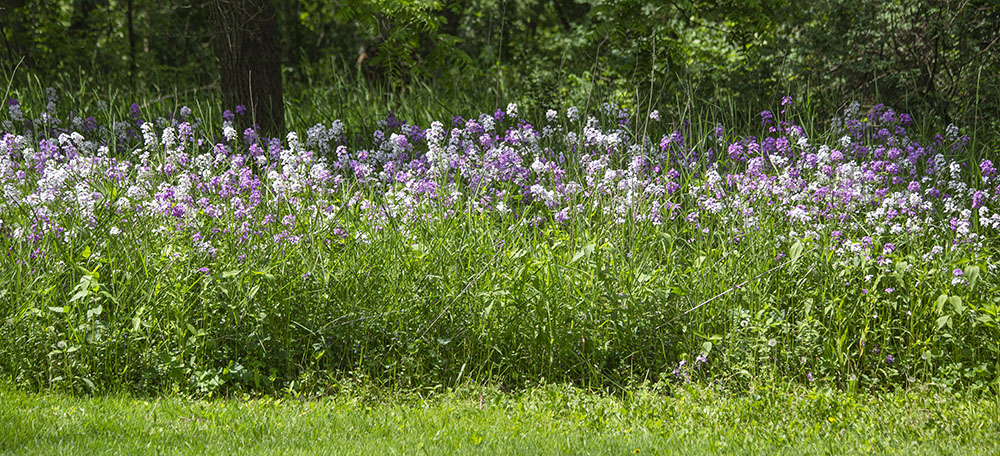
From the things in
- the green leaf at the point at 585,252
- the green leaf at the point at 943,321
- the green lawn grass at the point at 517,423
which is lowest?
the green lawn grass at the point at 517,423

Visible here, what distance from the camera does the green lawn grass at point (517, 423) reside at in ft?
11.2

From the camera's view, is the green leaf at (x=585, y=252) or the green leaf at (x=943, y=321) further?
the green leaf at (x=585, y=252)

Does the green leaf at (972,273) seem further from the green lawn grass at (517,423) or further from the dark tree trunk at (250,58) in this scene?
the dark tree trunk at (250,58)

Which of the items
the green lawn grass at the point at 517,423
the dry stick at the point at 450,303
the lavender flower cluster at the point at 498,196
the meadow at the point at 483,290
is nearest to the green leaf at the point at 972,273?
the meadow at the point at 483,290

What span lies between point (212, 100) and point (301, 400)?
5535mm

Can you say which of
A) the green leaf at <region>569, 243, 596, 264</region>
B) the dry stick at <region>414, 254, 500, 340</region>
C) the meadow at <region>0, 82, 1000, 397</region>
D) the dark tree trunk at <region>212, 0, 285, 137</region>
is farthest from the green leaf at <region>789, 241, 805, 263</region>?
the dark tree trunk at <region>212, 0, 285, 137</region>

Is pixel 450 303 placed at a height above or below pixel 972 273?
below

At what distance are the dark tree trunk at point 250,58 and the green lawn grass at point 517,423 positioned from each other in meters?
3.85

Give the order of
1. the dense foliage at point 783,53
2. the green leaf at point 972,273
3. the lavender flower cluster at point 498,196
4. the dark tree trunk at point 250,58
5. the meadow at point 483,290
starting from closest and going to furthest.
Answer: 1. the green leaf at point 972,273
2. the meadow at point 483,290
3. the lavender flower cluster at point 498,196
4. the dark tree trunk at point 250,58
5. the dense foliage at point 783,53

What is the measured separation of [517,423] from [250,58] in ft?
15.8

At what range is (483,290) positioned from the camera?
4434mm

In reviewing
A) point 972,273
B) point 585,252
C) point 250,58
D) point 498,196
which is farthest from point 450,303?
point 250,58

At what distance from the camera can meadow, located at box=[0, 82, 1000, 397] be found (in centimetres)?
415

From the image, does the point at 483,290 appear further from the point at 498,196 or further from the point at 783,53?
the point at 783,53
